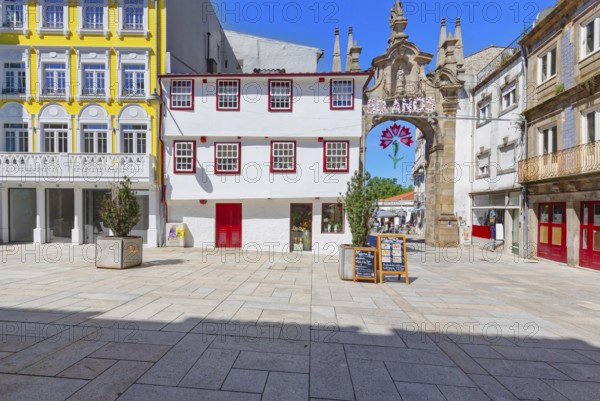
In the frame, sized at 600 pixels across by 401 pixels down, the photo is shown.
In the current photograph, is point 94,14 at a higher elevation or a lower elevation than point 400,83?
higher

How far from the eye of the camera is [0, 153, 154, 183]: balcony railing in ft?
50.9

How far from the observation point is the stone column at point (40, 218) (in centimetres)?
1639

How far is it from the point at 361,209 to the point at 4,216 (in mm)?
19768

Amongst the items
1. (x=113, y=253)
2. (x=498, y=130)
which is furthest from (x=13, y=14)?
(x=498, y=130)

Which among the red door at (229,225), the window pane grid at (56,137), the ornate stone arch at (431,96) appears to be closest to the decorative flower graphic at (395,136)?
the ornate stone arch at (431,96)

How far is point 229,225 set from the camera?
16.3 meters

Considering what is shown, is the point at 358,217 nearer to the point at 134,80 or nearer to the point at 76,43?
the point at 134,80

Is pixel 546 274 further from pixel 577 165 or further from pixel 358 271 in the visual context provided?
pixel 358 271

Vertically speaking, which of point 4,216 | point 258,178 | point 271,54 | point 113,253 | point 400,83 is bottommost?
point 113,253

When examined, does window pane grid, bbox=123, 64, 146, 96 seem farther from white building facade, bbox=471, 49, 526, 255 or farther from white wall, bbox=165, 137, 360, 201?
white building facade, bbox=471, 49, 526, 255

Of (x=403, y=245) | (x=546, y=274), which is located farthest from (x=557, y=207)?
(x=403, y=245)

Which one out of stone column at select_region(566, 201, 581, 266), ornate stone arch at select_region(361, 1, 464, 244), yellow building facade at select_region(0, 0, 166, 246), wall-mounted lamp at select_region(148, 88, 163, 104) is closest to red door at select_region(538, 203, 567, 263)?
stone column at select_region(566, 201, 581, 266)

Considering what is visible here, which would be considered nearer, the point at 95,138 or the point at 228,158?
the point at 228,158

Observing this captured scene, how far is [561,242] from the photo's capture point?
45.8 feet
